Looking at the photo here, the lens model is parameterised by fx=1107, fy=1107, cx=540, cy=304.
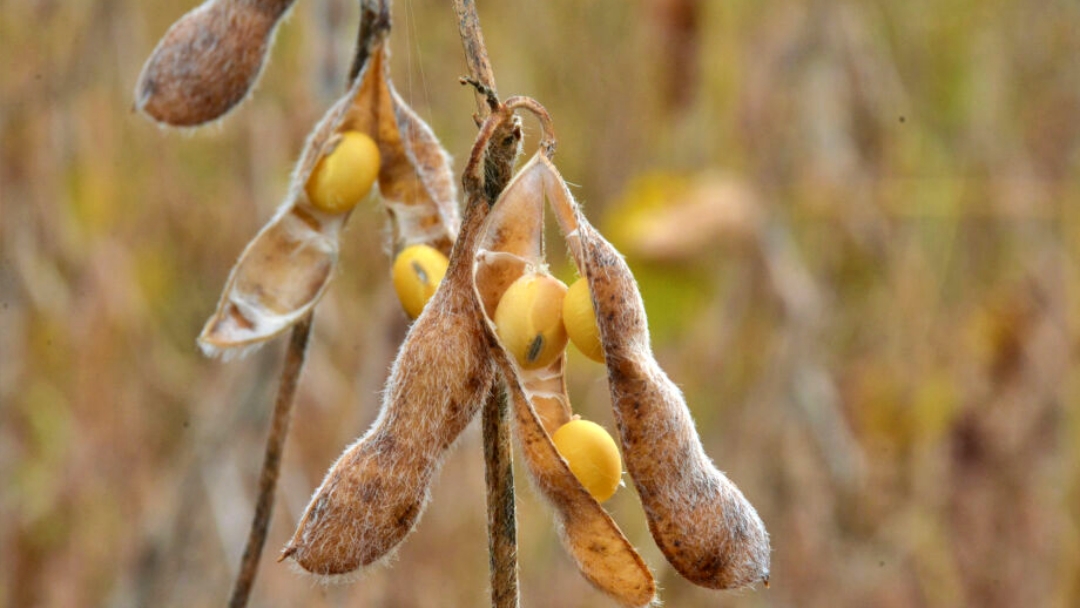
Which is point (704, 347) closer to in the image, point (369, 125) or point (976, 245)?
point (976, 245)

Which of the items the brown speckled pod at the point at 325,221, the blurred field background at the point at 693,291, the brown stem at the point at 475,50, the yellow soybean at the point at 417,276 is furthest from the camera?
the blurred field background at the point at 693,291

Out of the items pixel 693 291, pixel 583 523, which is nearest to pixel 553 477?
pixel 583 523

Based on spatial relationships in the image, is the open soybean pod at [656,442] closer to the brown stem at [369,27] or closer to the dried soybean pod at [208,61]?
the brown stem at [369,27]

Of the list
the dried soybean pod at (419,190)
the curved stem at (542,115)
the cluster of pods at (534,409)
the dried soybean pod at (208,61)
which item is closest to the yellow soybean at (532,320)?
the cluster of pods at (534,409)

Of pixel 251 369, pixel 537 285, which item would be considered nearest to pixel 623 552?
pixel 537 285

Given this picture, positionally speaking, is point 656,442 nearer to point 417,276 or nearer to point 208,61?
point 417,276

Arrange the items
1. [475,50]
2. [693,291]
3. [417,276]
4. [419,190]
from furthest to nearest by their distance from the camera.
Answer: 1. [693,291]
2. [419,190]
3. [417,276]
4. [475,50]

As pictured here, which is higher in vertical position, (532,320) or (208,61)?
(208,61)
